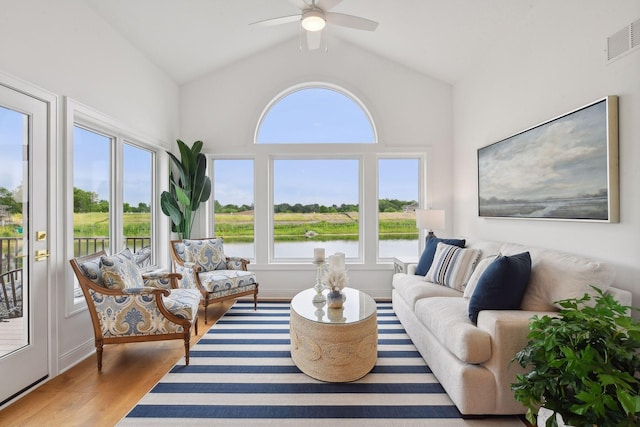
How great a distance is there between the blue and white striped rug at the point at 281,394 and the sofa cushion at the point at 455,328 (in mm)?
366

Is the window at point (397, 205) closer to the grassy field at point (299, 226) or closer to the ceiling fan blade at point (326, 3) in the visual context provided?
the grassy field at point (299, 226)

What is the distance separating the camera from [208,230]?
14.8 feet

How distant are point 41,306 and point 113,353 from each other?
0.76 m

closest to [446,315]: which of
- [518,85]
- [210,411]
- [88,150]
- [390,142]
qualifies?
[210,411]

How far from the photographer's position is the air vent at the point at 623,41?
5.94 feet

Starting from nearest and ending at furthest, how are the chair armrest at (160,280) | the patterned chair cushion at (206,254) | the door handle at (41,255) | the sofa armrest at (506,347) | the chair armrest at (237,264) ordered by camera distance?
the sofa armrest at (506,347), the door handle at (41,255), the chair armrest at (160,280), the patterned chair cushion at (206,254), the chair armrest at (237,264)

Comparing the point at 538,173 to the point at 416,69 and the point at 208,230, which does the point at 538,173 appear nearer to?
the point at 416,69

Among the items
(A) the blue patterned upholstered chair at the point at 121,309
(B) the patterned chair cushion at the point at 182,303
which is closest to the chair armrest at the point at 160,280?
(B) the patterned chair cushion at the point at 182,303

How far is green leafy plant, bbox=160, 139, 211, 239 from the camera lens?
400 cm

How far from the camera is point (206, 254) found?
3.81 metres

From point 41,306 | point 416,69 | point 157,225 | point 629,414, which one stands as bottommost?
point 629,414

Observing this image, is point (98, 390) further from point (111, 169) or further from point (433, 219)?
point (433, 219)

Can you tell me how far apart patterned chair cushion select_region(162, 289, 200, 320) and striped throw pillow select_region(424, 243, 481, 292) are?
2.27m

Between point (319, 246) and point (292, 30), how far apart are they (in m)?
2.97
